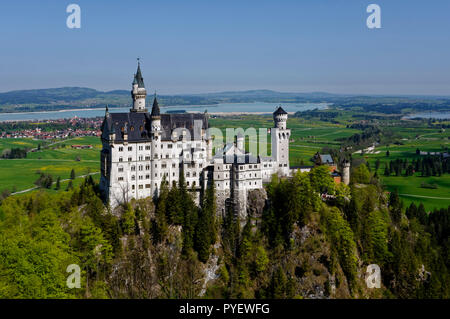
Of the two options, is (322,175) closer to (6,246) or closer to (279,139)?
(279,139)

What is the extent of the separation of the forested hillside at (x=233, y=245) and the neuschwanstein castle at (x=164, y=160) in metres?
2.48

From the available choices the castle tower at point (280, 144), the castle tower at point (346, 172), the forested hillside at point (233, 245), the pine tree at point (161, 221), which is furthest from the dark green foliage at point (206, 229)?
the castle tower at point (346, 172)

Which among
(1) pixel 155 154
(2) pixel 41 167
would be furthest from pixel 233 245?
(2) pixel 41 167

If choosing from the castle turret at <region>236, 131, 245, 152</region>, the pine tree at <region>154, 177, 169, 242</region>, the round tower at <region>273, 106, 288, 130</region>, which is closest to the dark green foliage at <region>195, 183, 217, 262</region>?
the pine tree at <region>154, 177, 169, 242</region>

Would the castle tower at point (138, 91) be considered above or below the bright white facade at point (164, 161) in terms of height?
above

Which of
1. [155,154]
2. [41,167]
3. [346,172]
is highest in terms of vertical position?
[155,154]

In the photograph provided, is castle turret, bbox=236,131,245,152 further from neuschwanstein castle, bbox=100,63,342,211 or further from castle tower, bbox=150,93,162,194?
castle tower, bbox=150,93,162,194

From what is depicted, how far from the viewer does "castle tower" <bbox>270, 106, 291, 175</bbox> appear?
276ft

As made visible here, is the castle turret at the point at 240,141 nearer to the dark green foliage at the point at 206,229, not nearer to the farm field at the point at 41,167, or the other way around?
the dark green foliage at the point at 206,229

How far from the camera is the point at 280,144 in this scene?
84.3 m

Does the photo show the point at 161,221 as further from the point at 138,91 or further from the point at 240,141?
the point at 138,91

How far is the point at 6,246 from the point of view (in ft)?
187

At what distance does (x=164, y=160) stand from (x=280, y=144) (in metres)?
22.8

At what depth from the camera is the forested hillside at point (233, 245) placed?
221 feet
